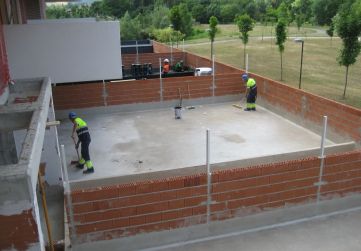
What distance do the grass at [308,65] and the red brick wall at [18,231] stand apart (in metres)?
16.0

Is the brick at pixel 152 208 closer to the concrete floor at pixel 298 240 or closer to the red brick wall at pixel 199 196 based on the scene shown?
the red brick wall at pixel 199 196

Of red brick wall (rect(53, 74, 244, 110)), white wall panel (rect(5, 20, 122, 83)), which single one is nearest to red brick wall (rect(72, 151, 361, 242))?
white wall panel (rect(5, 20, 122, 83))

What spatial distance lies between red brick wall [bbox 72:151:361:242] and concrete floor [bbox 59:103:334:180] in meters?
2.77

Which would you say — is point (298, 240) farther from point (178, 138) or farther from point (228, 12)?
point (228, 12)

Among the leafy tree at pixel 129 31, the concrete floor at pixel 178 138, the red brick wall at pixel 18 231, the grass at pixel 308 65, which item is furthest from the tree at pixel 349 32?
Answer: the leafy tree at pixel 129 31

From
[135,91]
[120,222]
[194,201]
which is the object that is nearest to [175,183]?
[194,201]

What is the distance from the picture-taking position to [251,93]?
15.7 m

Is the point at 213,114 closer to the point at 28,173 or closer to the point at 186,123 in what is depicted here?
the point at 186,123

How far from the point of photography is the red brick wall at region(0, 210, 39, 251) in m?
3.80

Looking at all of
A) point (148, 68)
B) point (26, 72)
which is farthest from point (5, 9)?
point (148, 68)

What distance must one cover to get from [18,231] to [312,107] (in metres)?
11.4

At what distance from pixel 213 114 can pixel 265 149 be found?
427 centimetres

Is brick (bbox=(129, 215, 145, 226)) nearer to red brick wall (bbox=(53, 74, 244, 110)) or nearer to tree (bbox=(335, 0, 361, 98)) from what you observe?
red brick wall (bbox=(53, 74, 244, 110))

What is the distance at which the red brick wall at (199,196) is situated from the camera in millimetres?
6566
